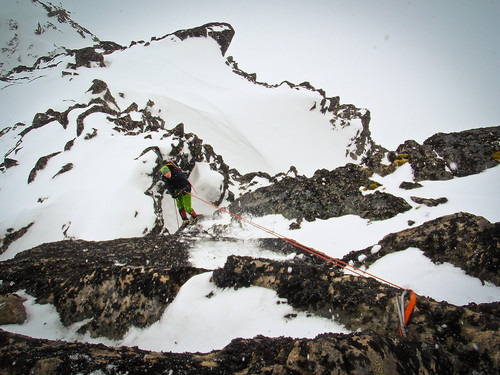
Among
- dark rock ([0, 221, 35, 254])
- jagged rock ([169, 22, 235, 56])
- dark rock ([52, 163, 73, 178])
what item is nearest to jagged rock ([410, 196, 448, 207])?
dark rock ([0, 221, 35, 254])

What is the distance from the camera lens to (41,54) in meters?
53.6

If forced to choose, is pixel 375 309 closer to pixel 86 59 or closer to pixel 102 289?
pixel 102 289

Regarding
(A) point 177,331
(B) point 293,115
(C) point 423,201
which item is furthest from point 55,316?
(B) point 293,115

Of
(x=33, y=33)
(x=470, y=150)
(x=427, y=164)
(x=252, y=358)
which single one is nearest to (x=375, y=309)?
(x=252, y=358)

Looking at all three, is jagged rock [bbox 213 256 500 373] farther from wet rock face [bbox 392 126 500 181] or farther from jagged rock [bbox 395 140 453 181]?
wet rock face [bbox 392 126 500 181]

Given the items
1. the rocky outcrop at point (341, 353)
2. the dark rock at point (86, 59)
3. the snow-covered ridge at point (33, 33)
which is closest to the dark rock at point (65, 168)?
the rocky outcrop at point (341, 353)

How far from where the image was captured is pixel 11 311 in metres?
3.91

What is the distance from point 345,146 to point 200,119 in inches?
872

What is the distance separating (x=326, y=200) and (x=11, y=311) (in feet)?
31.4

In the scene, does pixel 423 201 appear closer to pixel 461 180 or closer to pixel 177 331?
pixel 461 180

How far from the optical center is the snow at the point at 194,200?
3.66 metres

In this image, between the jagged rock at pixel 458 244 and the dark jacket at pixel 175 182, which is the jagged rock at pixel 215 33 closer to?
the dark jacket at pixel 175 182

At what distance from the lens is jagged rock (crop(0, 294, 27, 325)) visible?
3863 millimetres

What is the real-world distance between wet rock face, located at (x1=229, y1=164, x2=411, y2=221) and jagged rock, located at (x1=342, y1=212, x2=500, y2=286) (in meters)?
2.53
